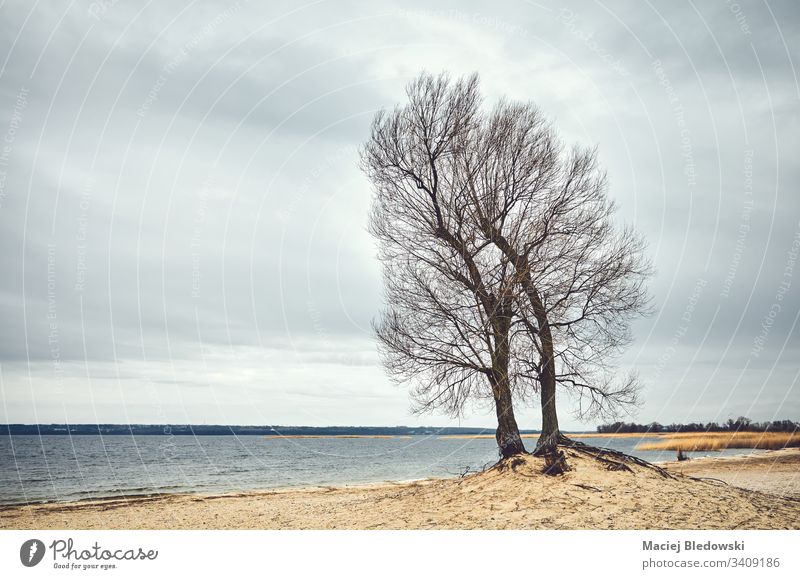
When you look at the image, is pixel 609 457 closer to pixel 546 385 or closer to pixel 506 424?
pixel 546 385

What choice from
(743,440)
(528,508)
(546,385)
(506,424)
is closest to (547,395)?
(546,385)

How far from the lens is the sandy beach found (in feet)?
36.7

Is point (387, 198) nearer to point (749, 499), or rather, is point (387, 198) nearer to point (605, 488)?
point (605, 488)

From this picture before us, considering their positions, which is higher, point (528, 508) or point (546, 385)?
point (546, 385)

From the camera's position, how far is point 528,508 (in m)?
12.2

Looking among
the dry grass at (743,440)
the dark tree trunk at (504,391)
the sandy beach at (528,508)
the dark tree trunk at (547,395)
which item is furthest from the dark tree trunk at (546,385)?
the dry grass at (743,440)

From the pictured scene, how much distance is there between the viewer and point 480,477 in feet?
49.2
